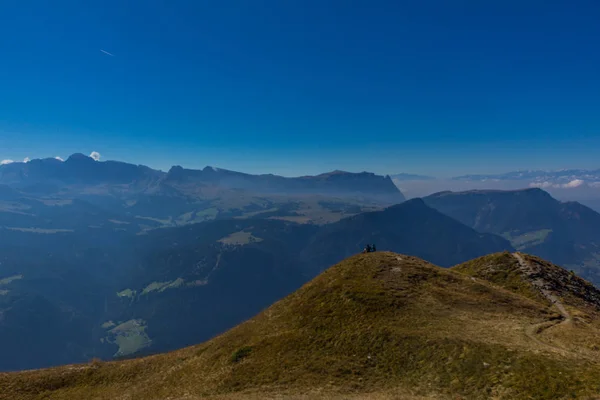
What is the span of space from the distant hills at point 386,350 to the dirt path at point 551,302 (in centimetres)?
26

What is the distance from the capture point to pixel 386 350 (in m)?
37.8

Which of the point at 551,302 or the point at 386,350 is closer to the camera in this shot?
the point at 386,350

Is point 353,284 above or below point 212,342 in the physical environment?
above

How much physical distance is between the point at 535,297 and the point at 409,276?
884 inches

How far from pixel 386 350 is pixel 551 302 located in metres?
35.8

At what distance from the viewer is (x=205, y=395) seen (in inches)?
1420

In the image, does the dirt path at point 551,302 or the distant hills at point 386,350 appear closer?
the distant hills at point 386,350

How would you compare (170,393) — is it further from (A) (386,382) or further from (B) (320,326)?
(A) (386,382)

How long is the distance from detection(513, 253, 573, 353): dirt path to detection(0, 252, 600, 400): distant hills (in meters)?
0.26

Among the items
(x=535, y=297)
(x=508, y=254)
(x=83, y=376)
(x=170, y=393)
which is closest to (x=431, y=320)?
(x=535, y=297)

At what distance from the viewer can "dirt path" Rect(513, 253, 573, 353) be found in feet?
124

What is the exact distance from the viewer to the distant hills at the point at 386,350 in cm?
3058

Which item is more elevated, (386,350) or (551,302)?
(551,302)

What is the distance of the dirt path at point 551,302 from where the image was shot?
37694 millimetres
